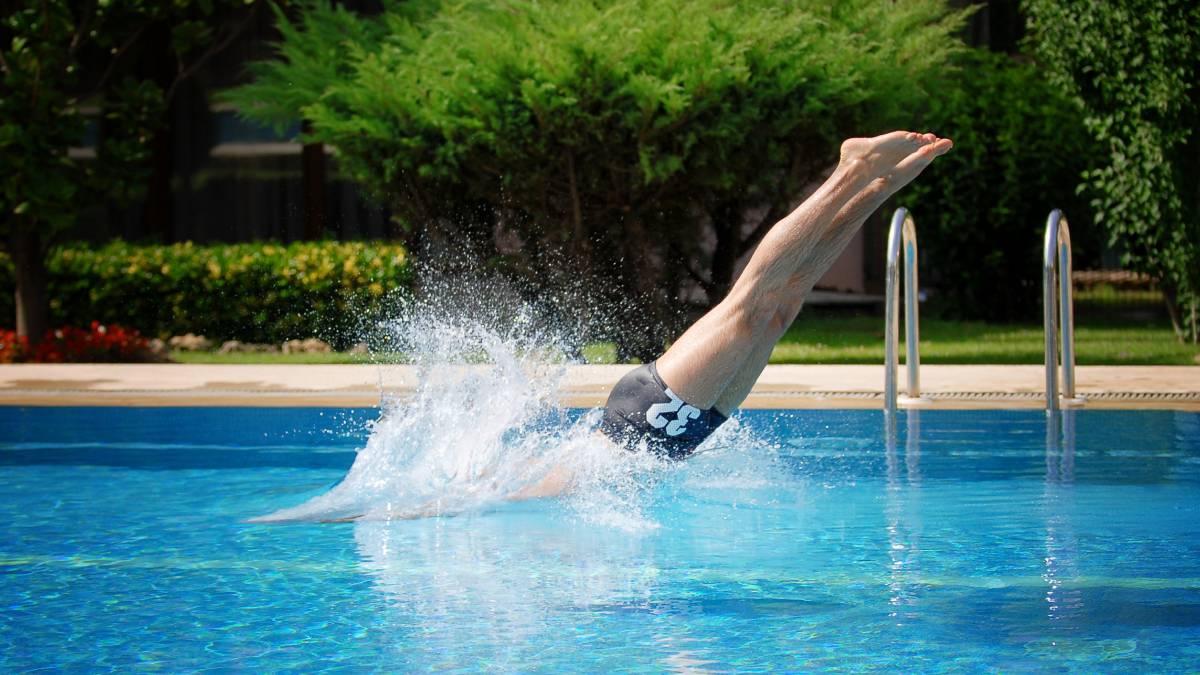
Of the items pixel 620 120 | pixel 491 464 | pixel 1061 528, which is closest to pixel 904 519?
pixel 1061 528

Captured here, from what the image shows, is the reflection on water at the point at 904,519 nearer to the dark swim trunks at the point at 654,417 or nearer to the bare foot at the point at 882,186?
the dark swim trunks at the point at 654,417

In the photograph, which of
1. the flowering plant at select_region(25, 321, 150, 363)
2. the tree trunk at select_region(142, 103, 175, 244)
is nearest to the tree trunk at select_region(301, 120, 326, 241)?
the tree trunk at select_region(142, 103, 175, 244)

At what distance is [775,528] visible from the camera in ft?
19.4

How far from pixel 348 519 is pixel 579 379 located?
4.29 metres

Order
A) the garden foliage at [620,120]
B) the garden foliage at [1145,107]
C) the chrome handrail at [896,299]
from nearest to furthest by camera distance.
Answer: the chrome handrail at [896,299] < the garden foliage at [620,120] < the garden foliage at [1145,107]

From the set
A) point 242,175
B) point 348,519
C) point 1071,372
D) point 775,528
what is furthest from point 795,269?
point 242,175

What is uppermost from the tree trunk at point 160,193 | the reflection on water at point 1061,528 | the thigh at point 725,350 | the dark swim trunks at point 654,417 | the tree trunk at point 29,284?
the tree trunk at point 160,193

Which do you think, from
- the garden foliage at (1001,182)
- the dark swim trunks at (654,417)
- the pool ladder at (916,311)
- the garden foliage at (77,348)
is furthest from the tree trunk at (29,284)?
the dark swim trunks at (654,417)

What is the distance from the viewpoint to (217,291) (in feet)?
46.4

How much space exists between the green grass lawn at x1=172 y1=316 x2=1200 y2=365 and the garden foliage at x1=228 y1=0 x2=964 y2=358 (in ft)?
3.31

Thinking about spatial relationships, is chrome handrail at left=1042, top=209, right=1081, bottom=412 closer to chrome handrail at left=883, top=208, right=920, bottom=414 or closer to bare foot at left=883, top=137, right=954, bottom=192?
chrome handrail at left=883, top=208, right=920, bottom=414

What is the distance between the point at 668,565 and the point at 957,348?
903 centimetres

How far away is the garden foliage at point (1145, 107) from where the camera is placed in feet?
38.8

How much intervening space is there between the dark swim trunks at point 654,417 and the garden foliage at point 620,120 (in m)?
5.73
